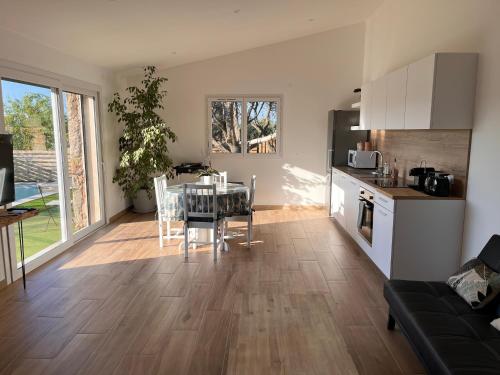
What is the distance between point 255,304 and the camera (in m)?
3.35

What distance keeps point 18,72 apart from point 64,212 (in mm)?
1804

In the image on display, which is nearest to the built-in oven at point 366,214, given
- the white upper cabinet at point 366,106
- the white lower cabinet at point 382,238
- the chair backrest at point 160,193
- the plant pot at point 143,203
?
the white lower cabinet at point 382,238

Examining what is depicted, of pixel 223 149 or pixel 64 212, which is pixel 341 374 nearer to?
pixel 64 212

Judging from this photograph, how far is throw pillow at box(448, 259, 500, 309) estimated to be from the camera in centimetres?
238

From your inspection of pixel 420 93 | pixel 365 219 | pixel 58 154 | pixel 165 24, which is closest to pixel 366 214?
pixel 365 219

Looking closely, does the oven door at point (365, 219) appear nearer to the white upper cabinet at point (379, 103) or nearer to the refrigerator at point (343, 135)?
the white upper cabinet at point (379, 103)

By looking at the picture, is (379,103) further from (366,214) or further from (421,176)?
(366,214)

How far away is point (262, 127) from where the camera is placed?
288 inches

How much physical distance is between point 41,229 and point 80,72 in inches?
87.0

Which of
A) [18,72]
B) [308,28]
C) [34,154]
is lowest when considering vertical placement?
[34,154]

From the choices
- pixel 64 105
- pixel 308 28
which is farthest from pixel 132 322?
pixel 308 28

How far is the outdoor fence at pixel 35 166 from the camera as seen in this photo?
157 inches

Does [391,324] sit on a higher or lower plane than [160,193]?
lower

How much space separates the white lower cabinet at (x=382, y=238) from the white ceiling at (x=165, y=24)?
111 inches
